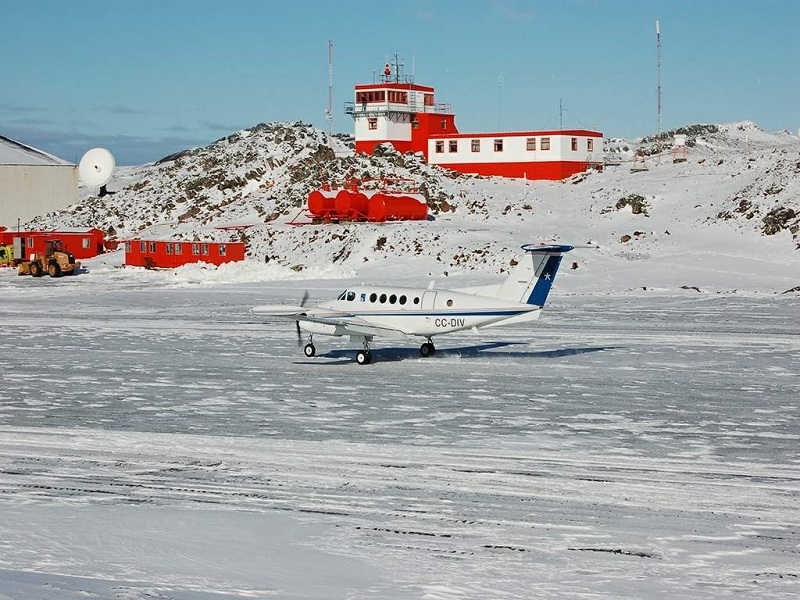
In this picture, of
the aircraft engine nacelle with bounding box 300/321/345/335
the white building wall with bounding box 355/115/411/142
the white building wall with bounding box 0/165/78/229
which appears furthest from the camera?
the white building wall with bounding box 0/165/78/229

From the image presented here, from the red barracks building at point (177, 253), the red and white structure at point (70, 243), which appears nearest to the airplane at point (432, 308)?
the red barracks building at point (177, 253)

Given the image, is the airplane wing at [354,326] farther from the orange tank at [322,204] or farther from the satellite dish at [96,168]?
the satellite dish at [96,168]

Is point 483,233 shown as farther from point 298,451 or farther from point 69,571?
point 69,571

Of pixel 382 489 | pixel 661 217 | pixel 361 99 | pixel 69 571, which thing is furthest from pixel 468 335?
pixel 361 99

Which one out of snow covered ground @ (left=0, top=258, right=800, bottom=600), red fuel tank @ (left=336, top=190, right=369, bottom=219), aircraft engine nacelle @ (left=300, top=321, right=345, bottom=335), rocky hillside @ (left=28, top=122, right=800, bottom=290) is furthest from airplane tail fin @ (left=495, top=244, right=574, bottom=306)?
red fuel tank @ (left=336, top=190, right=369, bottom=219)

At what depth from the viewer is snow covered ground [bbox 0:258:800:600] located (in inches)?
490

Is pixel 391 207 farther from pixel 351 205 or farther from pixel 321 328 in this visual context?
pixel 321 328

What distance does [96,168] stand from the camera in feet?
344

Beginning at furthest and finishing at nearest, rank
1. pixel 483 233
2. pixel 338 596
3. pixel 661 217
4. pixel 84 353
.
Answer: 1. pixel 661 217
2. pixel 483 233
3. pixel 84 353
4. pixel 338 596

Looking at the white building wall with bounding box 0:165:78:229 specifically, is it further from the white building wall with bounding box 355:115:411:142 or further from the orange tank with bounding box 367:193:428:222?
the orange tank with bounding box 367:193:428:222

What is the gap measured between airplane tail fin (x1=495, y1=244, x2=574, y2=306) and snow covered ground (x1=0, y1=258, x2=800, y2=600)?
6.91 ft

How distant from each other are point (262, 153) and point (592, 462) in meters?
84.6

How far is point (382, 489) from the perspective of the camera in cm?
1653

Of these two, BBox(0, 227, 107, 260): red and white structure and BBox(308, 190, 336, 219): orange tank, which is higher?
BBox(308, 190, 336, 219): orange tank
